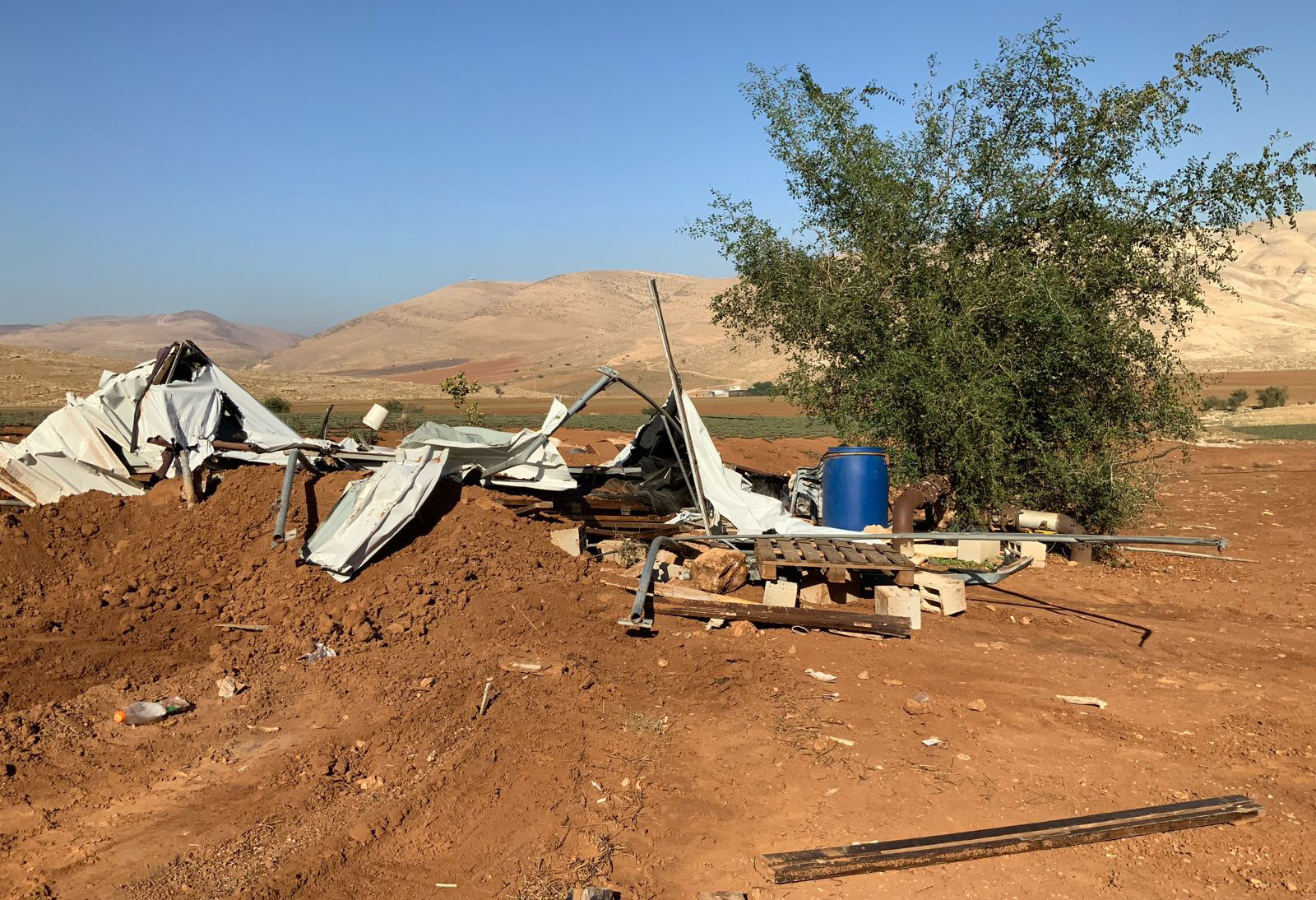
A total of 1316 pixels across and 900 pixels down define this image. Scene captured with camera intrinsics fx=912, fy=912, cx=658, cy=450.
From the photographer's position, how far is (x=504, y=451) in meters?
9.52

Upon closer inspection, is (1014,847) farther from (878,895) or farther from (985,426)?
(985,426)

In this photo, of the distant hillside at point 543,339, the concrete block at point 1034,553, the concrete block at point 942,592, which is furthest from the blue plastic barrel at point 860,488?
the distant hillside at point 543,339

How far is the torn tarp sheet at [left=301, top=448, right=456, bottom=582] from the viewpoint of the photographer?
771cm

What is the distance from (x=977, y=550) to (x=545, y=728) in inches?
216

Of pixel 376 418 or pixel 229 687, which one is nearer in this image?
pixel 229 687

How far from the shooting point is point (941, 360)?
1002cm

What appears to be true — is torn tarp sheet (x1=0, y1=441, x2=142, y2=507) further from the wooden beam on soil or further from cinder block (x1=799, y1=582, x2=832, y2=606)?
cinder block (x1=799, y1=582, x2=832, y2=606)

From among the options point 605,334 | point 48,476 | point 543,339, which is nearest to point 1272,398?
point 48,476

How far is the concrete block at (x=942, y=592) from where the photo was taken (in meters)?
7.57

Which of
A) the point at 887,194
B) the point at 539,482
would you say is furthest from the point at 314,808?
the point at 887,194

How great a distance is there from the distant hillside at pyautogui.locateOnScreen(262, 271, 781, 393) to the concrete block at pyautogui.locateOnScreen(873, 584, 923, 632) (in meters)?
80.0

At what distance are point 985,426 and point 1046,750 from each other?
5333mm

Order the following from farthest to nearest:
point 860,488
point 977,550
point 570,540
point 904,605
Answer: point 860,488, point 977,550, point 570,540, point 904,605

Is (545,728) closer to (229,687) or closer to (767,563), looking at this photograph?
(229,687)
